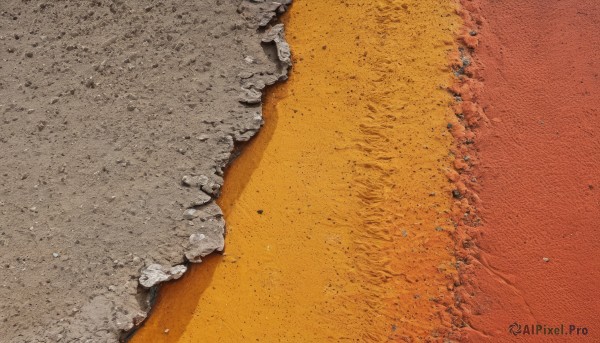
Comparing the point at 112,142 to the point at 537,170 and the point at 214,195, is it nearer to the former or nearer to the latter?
the point at 214,195

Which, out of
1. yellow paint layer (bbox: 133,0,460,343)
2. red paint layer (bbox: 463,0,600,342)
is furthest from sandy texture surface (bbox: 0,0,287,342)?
red paint layer (bbox: 463,0,600,342)

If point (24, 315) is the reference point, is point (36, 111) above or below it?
above

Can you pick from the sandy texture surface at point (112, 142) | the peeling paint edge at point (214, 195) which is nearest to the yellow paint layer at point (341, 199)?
the peeling paint edge at point (214, 195)

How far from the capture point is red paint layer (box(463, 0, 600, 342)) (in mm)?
4723

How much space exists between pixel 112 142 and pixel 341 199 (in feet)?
7.45

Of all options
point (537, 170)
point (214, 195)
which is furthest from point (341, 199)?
point (537, 170)

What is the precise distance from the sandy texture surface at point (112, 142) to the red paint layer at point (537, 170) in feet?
7.58

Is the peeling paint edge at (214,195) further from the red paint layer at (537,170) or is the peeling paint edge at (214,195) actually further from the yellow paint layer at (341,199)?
the red paint layer at (537,170)

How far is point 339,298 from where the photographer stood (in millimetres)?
4754

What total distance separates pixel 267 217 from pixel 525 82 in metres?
2.97

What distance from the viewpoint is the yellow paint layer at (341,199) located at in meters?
4.73

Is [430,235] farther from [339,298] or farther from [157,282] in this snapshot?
[157,282]

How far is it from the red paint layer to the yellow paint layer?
0.40 metres

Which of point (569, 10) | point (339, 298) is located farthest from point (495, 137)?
point (339, 298)
